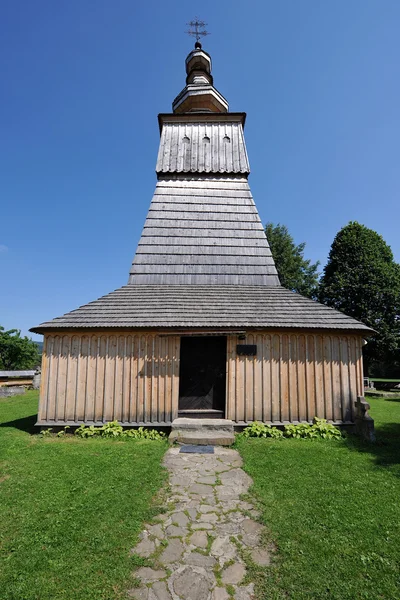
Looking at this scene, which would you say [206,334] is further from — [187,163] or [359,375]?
[187,163]

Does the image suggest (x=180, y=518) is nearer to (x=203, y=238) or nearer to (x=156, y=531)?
(x=156, y=531)

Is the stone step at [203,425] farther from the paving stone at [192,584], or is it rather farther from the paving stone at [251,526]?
the paving stone at [192,584]

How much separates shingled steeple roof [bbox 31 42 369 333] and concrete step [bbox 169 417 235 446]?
2385mm

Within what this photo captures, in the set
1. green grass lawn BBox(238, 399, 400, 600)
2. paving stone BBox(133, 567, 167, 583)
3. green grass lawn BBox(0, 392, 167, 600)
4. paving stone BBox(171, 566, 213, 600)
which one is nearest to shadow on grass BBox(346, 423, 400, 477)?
green grass lawn BBox(238, 399, 400, 600)

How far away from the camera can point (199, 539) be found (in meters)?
3.59

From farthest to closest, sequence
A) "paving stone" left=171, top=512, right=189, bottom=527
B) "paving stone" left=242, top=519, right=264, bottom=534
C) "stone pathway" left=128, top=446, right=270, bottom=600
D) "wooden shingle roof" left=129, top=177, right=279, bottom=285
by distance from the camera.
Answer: "wooden shingle roof" left=129, top=177, right=279, bottom=285 → "paving stone" left=171, top=512, right=189, bottom=527 → "paving stone" left=242, top=519, right=264, bottom=534 → "stone pathway" left=128, top=446, right=270, bottom=600

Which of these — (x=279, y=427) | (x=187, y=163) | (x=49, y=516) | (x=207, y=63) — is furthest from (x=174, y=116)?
(x=49, y=516)

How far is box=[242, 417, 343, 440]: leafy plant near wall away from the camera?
25.8 feet

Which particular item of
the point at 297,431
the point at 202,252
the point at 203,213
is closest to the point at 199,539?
the point at 297,431

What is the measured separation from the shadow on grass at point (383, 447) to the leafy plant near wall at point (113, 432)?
462 centimetres

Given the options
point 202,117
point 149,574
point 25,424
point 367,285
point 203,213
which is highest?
point 202,117

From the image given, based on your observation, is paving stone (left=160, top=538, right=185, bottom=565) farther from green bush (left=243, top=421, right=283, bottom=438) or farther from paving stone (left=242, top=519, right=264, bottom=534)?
green bush (left=243, top=421, right=283, bottom=438)

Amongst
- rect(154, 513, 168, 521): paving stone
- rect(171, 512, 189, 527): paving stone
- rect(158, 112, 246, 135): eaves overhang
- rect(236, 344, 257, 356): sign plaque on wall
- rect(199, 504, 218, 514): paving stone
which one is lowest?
rect(199, 504, 218, 514): paving stone

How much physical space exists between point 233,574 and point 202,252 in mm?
9488
